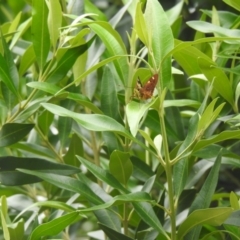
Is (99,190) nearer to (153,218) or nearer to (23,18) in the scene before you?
(153,218)

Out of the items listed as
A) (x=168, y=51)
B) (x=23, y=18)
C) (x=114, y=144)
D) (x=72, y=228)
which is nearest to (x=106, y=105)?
(x=114, y=144)

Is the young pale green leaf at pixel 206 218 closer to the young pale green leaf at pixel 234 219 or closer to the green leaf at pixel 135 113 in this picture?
the young pale green leaf at pixel 234 219

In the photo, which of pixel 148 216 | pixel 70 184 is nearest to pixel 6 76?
pixel 70 184

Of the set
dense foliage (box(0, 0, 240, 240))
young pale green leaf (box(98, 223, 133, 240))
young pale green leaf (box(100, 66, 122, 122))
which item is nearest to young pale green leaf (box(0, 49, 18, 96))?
dense foliage (box(0, 0, 240, 240))

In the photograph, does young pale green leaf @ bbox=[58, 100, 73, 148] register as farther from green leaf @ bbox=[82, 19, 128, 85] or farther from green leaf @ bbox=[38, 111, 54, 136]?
green leaf @ bbox=[82, 19, 128, 85]

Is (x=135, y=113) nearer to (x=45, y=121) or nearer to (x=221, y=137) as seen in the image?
(x=221, y=137)
